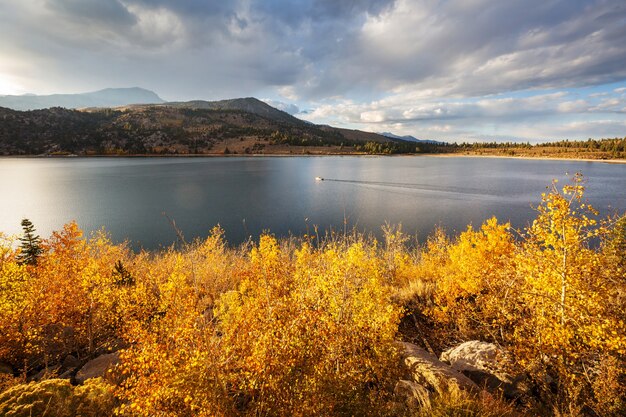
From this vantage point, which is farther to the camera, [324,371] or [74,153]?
[74,153]

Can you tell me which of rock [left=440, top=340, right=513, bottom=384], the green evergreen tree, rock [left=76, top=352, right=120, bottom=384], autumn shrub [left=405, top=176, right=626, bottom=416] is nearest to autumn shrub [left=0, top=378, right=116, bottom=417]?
rock [left=76, top=352, right=120, bottom=384]

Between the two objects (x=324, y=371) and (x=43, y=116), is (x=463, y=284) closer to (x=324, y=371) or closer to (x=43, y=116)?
(x=324, y=371)

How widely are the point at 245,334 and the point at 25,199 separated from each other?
76431 mm

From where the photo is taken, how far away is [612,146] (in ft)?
509

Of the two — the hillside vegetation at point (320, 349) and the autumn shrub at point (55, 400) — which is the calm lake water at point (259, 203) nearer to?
the hillside vegetation at point (320, 349)

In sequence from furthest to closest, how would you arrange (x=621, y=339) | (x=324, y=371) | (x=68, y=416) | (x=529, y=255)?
1. (x=529, y=255)
2. (x=324, y=371)
3. (x=621, y=339)
4. (x=68, y=416)

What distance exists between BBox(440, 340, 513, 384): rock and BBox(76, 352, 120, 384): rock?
11.5 m

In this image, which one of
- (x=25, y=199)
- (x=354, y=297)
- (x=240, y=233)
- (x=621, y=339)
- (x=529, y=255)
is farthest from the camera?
(x=25, y=199)

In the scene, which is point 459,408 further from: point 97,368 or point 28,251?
point 28,251

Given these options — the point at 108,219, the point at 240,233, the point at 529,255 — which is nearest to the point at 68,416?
the point at 529,255

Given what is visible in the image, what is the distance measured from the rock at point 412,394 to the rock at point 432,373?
19.6 inches

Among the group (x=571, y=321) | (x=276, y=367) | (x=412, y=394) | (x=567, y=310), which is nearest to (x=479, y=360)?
(x=571, y=321)

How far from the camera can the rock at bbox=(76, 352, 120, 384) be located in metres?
10.1

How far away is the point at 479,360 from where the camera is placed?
9.77 meters
